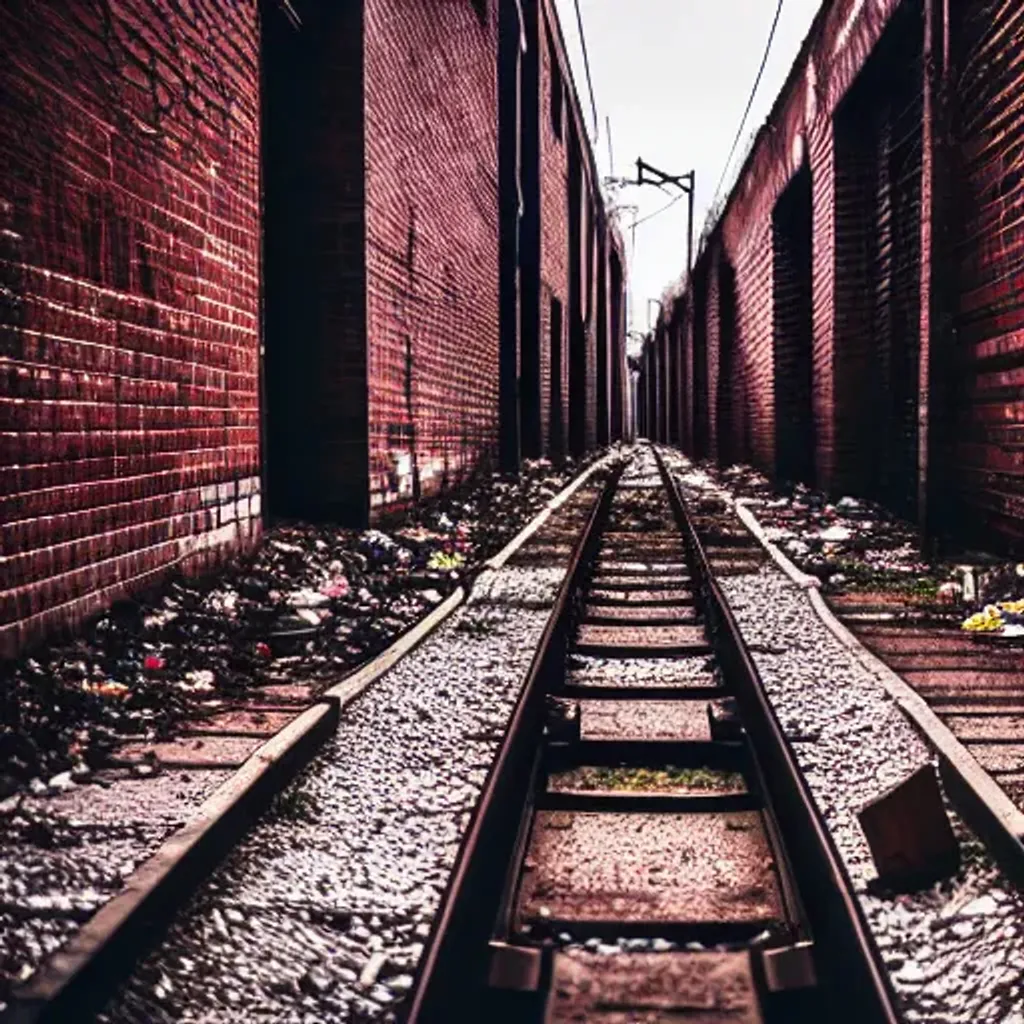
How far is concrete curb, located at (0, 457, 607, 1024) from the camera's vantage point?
6.95 feet

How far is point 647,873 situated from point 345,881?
0.70 m

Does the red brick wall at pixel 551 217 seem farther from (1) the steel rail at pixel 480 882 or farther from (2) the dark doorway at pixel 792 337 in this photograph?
(1) the steel rail at pixel 480 882

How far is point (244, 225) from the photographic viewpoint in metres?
7.15

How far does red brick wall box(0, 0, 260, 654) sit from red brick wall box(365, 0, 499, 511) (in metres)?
2.16

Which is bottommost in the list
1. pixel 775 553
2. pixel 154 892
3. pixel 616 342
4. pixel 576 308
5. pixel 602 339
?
pixel 154 892

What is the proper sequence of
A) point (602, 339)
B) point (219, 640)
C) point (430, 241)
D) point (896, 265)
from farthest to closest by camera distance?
point (602, 339) < point (430, 241) < point (896, 265) < point (219, 640)

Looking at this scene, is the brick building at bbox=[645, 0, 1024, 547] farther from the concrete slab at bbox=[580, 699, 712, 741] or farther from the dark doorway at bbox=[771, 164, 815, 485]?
the concrete slab at bbox=[580, 699, 712, 741]

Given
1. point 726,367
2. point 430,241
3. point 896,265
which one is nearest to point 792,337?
point 896,265

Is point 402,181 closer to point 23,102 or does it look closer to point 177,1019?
point 23,102

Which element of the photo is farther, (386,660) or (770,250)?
(770,250)

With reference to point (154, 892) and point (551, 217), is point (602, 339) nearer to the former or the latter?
point (551, 217)

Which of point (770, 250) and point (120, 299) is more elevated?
point (770, 250)

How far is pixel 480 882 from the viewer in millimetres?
2770

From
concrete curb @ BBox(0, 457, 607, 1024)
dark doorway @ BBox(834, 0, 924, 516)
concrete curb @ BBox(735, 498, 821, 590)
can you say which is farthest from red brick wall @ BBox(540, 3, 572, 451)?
concrete curb @ BBox(0, 457, 607, 1024)
